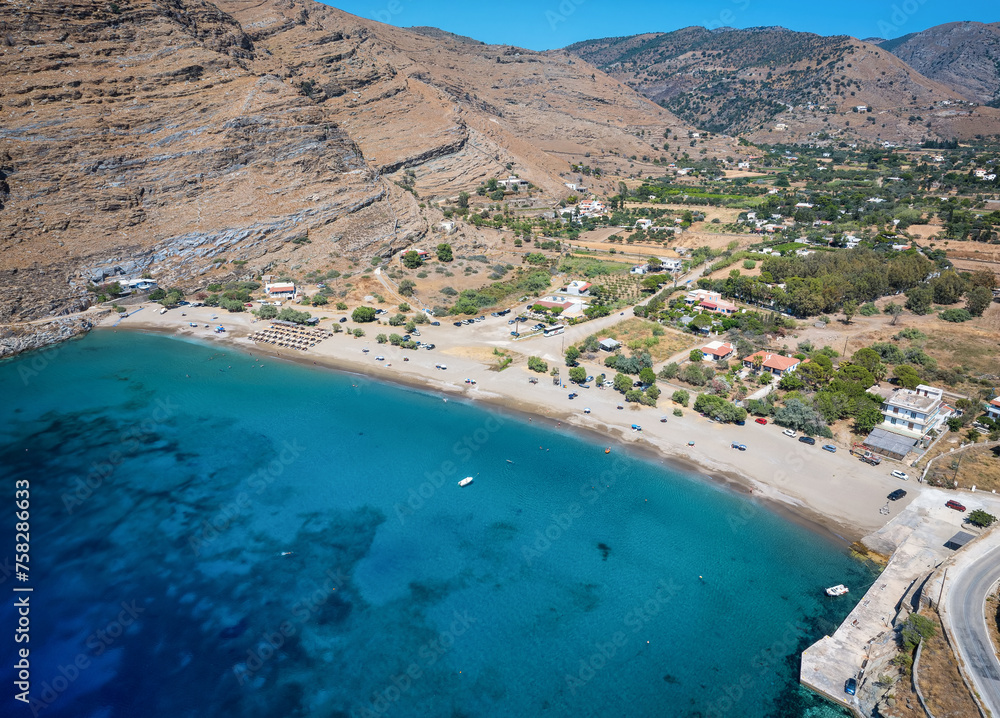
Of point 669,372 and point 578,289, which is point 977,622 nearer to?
point 669,372

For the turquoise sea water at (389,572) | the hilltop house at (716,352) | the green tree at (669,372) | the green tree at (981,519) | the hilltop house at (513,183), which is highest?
the hilltop house at (513,183)

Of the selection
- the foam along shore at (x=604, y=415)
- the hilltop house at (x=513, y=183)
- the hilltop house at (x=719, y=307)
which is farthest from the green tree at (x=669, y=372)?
the hilltop house at (x=513, y=183)

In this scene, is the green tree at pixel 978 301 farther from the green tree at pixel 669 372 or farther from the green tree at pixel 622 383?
the green tree at pixel 622 383

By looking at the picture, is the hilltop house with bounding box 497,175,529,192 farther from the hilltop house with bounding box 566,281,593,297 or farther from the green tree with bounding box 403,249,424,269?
the hilltop house with bounding box 566,281,593,297

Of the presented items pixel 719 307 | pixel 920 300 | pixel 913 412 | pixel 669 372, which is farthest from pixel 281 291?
pixel 920 300

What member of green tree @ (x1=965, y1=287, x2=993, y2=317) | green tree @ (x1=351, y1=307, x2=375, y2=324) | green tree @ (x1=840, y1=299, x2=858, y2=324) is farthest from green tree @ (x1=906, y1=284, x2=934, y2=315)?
green tree @ (x1=351, y1=307, x2=375, y2=324)

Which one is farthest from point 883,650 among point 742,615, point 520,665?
point 520,665

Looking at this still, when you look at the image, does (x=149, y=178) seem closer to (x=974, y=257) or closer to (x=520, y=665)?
(x=520, y=665)
